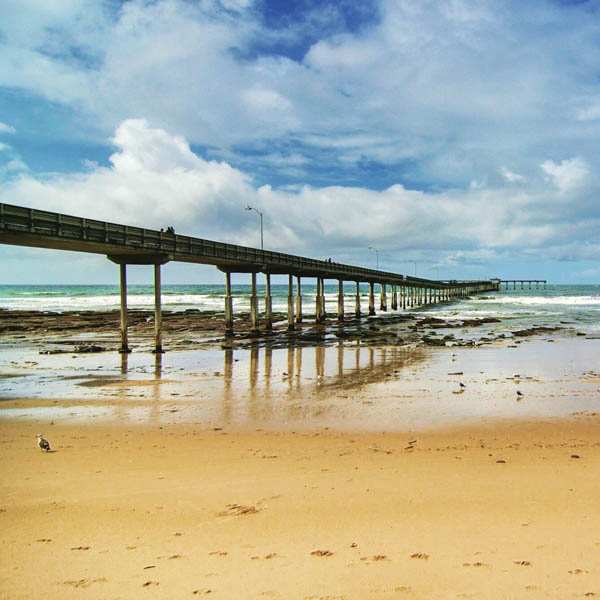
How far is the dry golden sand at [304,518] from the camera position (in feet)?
17.4

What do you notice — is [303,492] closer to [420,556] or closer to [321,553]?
[321,553]

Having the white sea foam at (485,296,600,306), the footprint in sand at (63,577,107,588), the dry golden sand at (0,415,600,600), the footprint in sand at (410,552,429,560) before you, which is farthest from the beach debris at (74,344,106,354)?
the white sea foam at (485,296,600,306)

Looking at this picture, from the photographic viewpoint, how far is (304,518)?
22.7 ft

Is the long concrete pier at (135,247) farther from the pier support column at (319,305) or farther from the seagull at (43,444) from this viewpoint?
the seagull at (43,444)

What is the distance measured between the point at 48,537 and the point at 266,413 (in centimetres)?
767

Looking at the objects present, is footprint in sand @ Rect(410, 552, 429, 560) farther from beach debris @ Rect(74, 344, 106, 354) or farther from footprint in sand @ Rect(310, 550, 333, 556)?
beach debris @ Rect(74, 344, 106, 354)

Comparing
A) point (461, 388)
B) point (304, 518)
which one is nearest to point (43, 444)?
point (304, 518)

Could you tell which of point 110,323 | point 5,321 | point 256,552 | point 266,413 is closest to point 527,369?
point 266,413

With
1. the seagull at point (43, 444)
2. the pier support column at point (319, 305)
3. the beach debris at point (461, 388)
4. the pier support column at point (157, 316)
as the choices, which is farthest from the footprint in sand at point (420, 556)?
the pier support column at point (319, 305)

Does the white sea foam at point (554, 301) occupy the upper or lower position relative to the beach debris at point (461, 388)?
upper

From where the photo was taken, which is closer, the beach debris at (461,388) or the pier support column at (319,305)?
the beach debris at (461,388)

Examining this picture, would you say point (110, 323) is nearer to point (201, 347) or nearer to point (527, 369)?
point (201, 347)

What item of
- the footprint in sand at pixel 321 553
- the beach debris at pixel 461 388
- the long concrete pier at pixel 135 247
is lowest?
the footprint in sand at pixel 321 553

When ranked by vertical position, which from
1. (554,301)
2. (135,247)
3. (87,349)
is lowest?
(87,349)
